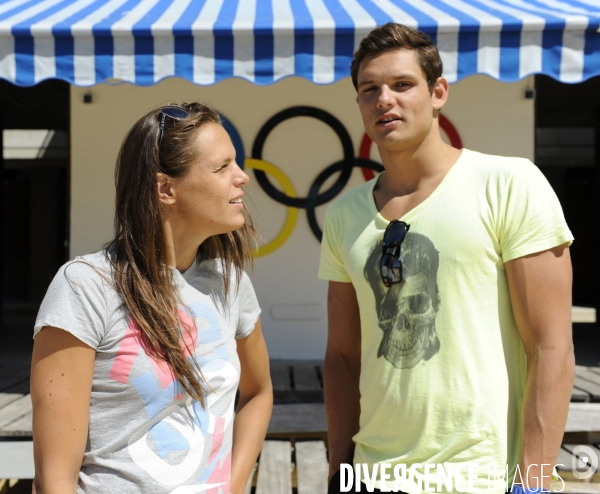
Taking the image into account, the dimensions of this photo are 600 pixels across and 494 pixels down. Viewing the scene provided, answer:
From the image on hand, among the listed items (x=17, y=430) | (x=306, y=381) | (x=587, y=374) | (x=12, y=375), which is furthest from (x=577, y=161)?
(x=17, y=430)

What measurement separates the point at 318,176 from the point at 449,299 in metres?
4.27

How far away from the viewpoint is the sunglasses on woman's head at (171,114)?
142 centimetres

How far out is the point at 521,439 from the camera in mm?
1425

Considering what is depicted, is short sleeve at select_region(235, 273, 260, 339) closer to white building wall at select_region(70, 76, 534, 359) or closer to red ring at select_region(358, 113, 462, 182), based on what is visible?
white building wall at select_region(70, 76, 534, 359)

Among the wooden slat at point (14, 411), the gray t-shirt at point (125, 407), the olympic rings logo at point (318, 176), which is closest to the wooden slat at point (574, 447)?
the gray t-shirt at point (125, 407)

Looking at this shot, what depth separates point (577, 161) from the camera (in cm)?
1206

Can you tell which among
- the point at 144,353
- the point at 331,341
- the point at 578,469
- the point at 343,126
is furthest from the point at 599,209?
the point at 144,353

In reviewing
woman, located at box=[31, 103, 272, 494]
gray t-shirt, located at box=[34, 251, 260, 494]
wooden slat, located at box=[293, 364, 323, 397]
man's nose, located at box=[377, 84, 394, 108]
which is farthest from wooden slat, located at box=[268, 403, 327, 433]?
man's nose, located at box=[377, 84, 394, 108]

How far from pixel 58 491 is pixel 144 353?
0.94ft

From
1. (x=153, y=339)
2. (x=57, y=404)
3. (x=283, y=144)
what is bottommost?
(x=57, y=404)

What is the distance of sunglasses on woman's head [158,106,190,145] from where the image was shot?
1.42 metres

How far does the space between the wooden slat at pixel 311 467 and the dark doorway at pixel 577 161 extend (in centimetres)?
398

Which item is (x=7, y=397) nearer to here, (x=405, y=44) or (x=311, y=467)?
(x=311, y=467)

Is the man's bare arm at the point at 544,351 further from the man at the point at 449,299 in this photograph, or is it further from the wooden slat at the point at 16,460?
the wooden slat at the point at 16,460
